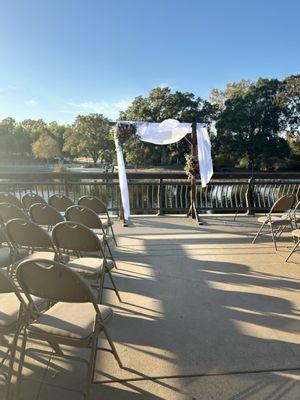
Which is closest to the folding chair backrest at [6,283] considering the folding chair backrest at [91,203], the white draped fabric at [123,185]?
the folding chair backrest at [91,203]

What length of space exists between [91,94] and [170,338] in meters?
41.6

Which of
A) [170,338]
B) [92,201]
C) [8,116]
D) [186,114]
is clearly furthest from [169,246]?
[8,116]

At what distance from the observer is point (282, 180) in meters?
8.20

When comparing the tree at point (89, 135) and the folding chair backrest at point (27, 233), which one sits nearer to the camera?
the folding chair backrest at point (27, 233)

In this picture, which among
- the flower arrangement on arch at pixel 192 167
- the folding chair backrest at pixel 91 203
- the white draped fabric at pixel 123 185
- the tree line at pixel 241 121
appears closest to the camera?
the folding chair backrest at pixel 91 203

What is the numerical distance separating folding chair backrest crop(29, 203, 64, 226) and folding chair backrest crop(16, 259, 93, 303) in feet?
6.88

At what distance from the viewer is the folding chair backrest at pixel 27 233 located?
295 cm

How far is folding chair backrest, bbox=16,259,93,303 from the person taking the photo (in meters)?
1.83

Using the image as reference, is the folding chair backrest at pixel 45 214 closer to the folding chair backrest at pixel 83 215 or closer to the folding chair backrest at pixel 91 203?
the folding chair backrest at pixel 83 215

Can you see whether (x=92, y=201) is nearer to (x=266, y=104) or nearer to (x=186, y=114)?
(x=186, y=114)

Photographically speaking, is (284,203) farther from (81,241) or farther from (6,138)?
(6,138)

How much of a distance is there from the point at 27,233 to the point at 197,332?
169 centimetres

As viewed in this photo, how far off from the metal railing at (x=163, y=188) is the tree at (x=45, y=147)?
2096 inches

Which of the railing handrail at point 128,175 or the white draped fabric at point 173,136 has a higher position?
the white draped fabric at point 173,136
